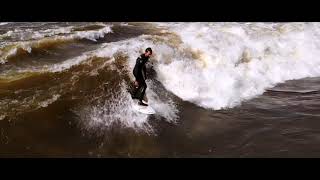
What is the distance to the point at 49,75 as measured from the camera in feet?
23.6

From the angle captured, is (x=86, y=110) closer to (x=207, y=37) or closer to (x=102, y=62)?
(x=102, y=62)

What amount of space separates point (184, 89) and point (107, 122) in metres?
2.00

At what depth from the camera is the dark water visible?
588 cm

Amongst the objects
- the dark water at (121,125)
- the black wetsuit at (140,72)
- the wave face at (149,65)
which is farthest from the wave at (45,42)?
the black wetsuit at (140,72)

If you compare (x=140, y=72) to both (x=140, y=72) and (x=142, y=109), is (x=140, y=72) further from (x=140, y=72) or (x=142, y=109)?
(x=142, y=109)

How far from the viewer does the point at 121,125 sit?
20.9ft

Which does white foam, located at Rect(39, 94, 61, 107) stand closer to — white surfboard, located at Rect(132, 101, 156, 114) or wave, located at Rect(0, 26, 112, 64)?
white surfboard, located at Rect(132, 101, 156, 114)

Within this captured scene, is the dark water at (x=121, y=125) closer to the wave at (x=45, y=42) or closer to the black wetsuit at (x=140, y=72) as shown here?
the wave at (x=45, y=42)

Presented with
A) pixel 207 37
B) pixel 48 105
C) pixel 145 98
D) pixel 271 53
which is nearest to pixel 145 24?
pixel 207 37

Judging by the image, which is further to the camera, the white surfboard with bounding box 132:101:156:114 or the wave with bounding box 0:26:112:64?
the wave with bounding box 0:26:112:64

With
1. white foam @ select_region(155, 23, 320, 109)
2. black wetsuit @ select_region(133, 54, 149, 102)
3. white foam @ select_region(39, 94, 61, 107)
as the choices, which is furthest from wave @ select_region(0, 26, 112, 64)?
black wetsuit @ select_region(133, 54, 149, 102)

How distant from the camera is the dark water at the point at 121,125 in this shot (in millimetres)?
5879

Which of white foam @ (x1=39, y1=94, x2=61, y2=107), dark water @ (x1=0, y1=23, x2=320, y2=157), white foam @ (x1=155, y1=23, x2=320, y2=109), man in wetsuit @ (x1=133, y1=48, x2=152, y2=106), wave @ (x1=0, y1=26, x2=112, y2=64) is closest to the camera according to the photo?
dark water @ (x1=0, y1=23, x2=320, y2=157)

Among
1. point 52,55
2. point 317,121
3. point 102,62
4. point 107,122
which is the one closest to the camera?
point 107,122
